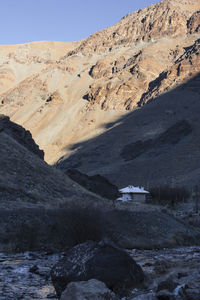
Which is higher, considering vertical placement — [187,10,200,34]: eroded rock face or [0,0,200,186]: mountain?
[187,10,200,34]: eroded rock face

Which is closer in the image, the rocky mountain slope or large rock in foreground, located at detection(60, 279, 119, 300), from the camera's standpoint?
large rock in foreground, located at detection(60, 279, 119, 300)

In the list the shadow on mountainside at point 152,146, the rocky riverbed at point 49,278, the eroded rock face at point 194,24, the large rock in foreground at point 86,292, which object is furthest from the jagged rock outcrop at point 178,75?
the large rock in foreground at point 86,292

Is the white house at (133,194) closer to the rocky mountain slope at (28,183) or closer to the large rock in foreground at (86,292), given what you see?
the rocky mountain slope at (28,183)

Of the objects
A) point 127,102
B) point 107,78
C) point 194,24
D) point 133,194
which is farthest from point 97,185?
point 194,24

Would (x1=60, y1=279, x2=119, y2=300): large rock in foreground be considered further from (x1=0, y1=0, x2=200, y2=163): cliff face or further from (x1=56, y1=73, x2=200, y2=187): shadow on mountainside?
(x1=0, y1=0, x2=200, y2=163): cliff face

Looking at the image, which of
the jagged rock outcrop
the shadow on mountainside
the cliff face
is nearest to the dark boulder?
the shadow on mountainside

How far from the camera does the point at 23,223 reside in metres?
21.0

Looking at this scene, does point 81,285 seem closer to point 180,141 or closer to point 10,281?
point 10,281

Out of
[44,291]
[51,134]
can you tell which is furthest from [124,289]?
[51,134]

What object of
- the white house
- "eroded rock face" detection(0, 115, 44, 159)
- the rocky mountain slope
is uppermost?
"eroded rock face" detection(0, 115, 44, 159)

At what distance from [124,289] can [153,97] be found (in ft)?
391

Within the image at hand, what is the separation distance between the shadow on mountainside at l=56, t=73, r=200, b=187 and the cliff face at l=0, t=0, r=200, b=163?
772 centimetres

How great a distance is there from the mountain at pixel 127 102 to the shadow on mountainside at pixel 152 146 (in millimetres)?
214

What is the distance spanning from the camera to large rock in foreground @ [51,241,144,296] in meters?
10.3
